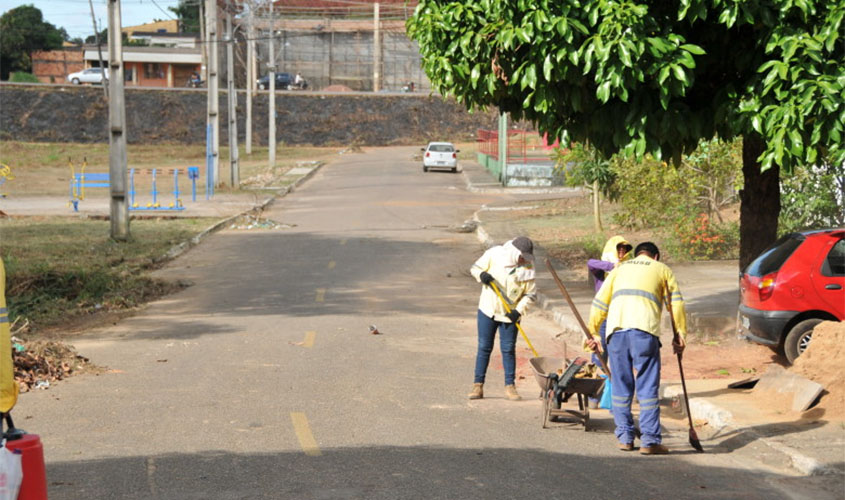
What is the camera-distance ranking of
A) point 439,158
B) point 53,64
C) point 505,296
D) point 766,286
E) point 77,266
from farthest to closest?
point 53,64, point 439,158, point 77,266, point 766,286, point 505,296

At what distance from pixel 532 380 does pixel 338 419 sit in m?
3.10

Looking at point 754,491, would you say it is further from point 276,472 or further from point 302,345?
point 302,345

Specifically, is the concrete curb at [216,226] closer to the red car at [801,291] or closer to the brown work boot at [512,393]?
the brown work boot at [512,393]

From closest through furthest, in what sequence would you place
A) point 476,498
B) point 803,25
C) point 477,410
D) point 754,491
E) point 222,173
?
point 476,498
point 754,491
point 803,25
point 477,410
point 222,173

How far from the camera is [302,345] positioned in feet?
42.3

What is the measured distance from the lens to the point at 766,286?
11047 mm

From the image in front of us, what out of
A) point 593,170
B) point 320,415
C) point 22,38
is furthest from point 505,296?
point 22,38

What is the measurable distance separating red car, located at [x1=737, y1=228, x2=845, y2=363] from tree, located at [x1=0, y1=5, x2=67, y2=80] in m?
94.4

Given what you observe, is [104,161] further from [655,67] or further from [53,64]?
[655,67]

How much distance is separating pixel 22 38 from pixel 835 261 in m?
97.0

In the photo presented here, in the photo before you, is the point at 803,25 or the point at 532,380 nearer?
the point at 803,25

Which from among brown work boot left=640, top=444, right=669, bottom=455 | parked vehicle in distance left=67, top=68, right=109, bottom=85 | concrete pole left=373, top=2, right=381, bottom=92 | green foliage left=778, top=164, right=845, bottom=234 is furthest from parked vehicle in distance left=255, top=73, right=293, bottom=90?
brown work boot left=640, top=444, right=669, bottom=455

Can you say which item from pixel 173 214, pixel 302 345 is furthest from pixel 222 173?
pixel 302 345

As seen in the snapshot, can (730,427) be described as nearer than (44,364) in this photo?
Yes
